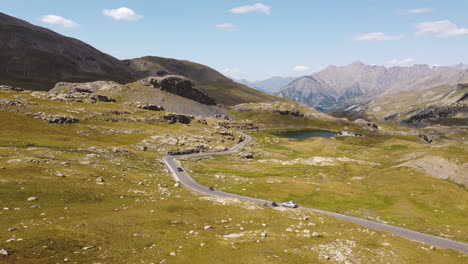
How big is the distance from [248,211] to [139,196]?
21.1 m

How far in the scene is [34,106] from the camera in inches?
5768

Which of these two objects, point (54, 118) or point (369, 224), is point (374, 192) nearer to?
point (369, 224)

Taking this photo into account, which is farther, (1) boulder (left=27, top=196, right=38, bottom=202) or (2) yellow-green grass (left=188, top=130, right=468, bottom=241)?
(2) yellow-green grass (left=188, top=130, right=468, bottom=241)

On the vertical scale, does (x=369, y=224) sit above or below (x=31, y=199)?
below

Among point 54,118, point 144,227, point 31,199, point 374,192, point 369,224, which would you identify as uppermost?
point 54,118

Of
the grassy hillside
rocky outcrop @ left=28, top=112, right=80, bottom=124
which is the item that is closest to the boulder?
the grassy hillside

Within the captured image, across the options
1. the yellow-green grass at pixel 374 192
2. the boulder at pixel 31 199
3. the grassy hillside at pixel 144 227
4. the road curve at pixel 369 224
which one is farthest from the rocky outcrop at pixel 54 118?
the boulder at pixel 31 199

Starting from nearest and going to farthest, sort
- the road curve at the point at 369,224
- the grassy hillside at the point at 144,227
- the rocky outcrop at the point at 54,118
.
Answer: the grassy hillside at the point at 144,227
the road curve at the point at 369,224
the rocky outcrop at the point at 54,118

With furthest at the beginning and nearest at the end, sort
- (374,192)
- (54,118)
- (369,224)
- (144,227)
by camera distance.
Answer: (54,118)
(374,192)
(369,224)
(144,227)

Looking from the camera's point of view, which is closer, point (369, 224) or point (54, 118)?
point (369, 224)

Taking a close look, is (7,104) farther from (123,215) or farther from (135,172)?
(123,215)

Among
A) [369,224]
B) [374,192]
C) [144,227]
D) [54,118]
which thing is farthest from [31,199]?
[54,118]

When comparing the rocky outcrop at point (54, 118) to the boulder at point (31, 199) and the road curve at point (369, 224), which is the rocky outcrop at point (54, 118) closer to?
the road curve at point (369, 224)

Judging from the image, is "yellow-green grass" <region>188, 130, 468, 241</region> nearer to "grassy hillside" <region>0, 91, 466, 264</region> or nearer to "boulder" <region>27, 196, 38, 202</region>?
"grassy hillside" <region>0, 91, 466, 264</region>
